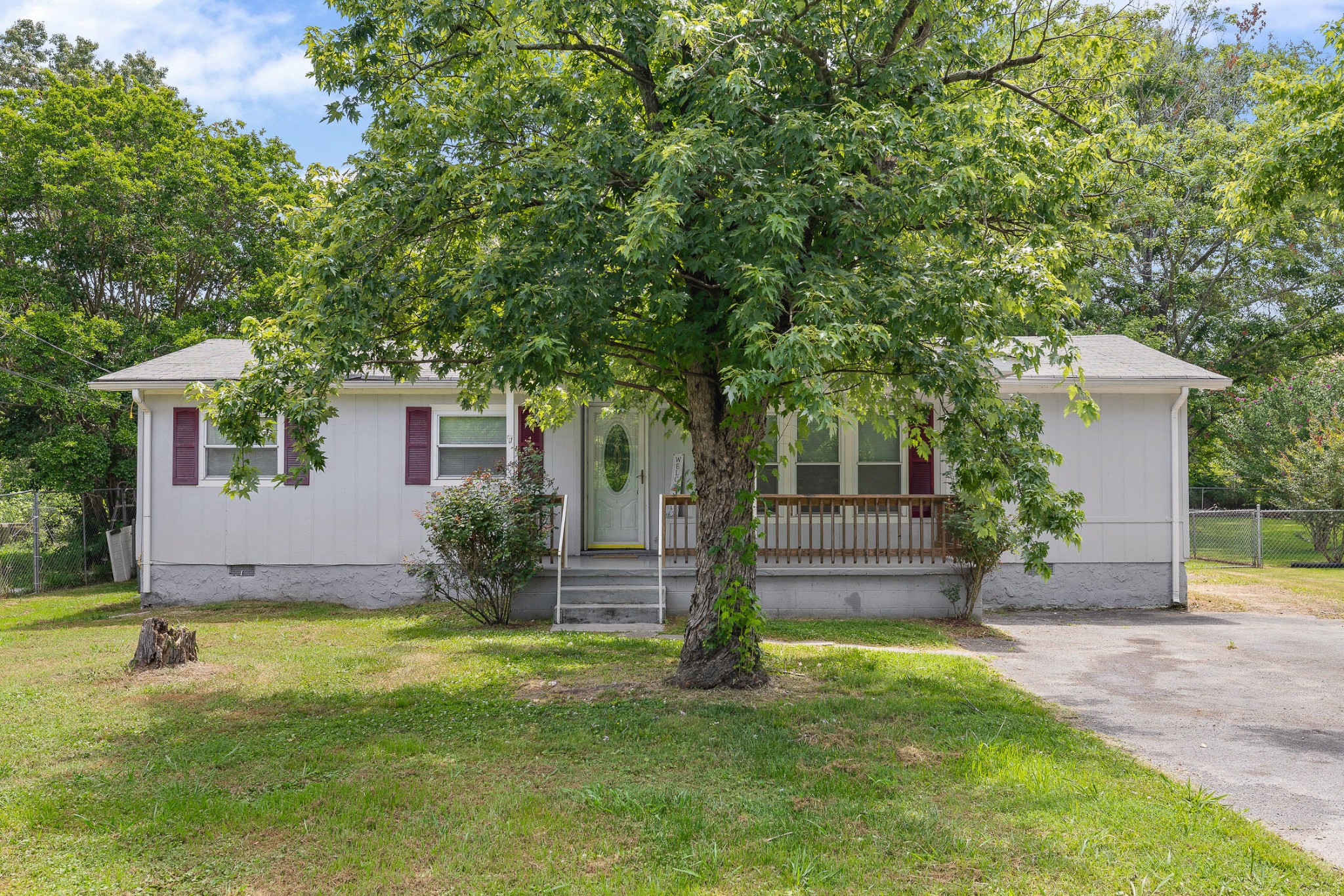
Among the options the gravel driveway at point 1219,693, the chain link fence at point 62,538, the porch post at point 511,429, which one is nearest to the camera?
the gravel driveway at point 1219,693

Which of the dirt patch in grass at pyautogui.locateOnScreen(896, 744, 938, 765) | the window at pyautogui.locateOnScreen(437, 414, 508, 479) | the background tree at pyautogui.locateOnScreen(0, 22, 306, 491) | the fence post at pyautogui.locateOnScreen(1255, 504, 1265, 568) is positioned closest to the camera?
the dirt patch in grass at pyautogui.locateOnScreen(896, 744, 938, 765)

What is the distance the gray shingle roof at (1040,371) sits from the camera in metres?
12.1

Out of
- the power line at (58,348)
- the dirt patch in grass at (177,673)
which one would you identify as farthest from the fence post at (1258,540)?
the power line at (58,348)

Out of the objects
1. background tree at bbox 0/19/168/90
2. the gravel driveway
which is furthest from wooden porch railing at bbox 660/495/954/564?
background tree at bbox 0/19/168/90

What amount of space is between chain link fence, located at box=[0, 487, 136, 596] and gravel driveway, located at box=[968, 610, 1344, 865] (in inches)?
603

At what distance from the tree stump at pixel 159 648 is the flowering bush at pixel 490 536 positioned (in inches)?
114

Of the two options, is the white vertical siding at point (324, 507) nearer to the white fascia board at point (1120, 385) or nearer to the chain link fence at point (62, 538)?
the chain link fence at point (62, 538)

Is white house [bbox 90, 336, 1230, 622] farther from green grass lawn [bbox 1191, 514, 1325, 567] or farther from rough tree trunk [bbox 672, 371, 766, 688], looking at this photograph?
green grass lawn [bbox 1191, 514, 1325, 567]

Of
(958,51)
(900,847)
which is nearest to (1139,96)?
(958,51)

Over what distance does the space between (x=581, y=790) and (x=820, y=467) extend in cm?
852

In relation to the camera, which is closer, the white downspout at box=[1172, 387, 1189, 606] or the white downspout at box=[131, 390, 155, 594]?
the white downspout at box=[1172, 387, 1189, 606]

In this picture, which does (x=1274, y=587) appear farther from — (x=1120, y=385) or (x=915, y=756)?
(x=915, y=756)

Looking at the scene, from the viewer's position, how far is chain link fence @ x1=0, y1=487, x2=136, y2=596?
15531 mm

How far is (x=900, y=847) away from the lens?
4.20 meters
